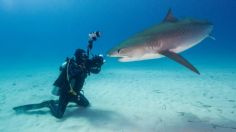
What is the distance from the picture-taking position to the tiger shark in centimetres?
434

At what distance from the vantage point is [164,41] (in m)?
4.74

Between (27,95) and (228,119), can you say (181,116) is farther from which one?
(27,95)

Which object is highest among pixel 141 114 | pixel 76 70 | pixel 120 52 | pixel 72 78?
pixel 120 52

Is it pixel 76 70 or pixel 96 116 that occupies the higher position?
pixel 76 70

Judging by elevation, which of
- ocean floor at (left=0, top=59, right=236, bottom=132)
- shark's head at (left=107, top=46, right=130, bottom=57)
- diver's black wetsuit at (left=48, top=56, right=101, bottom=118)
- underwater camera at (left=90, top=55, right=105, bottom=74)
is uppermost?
shark's head at (left=107, top=46, right=130, bottom=57)

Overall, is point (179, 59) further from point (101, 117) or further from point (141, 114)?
point (101, 117)

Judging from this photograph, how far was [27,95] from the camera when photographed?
1054 centimetres

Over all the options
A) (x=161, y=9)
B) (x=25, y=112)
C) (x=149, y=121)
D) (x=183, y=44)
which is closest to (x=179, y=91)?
(x=149, y=121)

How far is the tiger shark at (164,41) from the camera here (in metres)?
4.34

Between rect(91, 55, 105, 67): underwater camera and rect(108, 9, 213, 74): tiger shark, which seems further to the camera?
rect(91, 55, 105, 67): underwater camera

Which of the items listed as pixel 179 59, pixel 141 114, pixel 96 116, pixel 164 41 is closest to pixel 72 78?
pixel 96 116

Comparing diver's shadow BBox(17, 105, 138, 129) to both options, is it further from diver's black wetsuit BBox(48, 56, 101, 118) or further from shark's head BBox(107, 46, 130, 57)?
shark's head BBox(107, 46, 130, 57)

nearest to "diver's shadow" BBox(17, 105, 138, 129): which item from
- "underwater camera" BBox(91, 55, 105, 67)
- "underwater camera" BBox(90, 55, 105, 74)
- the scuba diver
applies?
the scuba diver

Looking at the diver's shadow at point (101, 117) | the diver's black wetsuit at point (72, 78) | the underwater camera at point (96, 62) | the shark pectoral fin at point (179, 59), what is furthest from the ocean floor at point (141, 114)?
the shark pectoral fin at point (179, 59)
